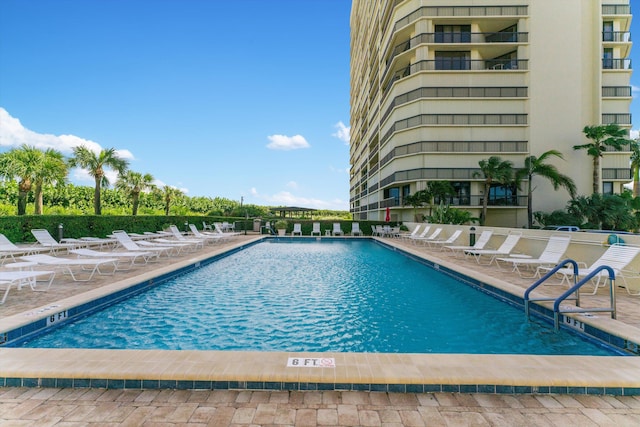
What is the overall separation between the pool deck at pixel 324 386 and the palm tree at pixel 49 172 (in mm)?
18033

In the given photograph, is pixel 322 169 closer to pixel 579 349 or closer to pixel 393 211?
pixel 393 211

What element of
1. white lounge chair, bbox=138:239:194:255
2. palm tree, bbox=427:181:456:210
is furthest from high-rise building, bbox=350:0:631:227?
white lounge chair, bbox=138:239:194:255

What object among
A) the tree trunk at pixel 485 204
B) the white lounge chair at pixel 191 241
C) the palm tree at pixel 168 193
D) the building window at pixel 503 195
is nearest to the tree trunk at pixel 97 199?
the white lounge chair at pixel 191 241

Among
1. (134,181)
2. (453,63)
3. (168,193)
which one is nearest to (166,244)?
(134,181)

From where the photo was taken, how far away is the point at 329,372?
2.67 metres

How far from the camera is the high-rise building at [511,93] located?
966 inches

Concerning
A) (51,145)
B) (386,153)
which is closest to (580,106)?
(386,153)

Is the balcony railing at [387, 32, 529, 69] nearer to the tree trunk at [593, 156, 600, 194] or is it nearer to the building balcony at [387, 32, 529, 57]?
the building balcony at [387, 32, 529, 57]

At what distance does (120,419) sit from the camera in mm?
2207

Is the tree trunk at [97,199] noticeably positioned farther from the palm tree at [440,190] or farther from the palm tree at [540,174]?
the palm tree at [540,174]

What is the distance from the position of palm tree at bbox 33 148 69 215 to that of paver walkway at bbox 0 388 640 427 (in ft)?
60.9

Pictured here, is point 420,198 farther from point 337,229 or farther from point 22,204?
point 22,204

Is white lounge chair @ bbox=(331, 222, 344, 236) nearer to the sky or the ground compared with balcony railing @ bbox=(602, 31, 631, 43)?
nearer to the ground

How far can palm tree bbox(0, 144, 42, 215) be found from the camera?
631 inches
